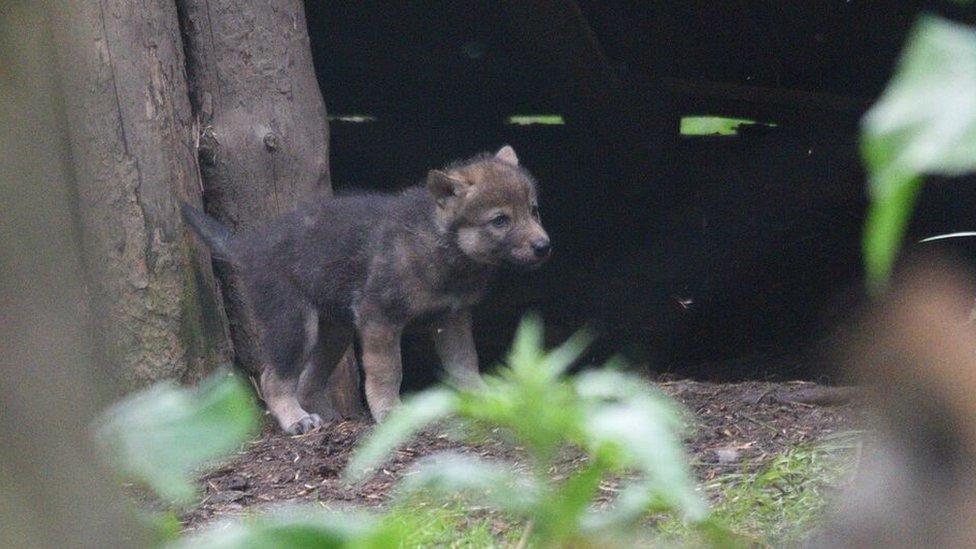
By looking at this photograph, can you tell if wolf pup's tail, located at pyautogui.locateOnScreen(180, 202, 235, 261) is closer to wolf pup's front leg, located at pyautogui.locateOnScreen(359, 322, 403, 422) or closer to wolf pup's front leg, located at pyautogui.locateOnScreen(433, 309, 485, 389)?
wolf pup's front leg, located at pyautogui.locateOnScreen(359, 322, 403, 422)

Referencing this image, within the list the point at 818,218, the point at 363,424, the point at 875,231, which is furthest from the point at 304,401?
the point at 875,231

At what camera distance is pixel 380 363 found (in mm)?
7398

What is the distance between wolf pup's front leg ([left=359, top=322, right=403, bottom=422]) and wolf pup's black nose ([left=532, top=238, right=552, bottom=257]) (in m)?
0.96

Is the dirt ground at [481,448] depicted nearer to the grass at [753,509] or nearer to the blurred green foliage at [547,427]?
the grass at [753,509]

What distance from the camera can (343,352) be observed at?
8.04 m

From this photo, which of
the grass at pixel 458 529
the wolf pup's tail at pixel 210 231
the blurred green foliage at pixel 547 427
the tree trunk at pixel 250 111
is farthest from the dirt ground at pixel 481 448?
the blurred green foliage at pixel 547 427

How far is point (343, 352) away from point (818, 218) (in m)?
5.14

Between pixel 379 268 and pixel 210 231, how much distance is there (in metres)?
1.05

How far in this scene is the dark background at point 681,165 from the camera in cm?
1059

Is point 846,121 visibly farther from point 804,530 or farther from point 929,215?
point 804,530

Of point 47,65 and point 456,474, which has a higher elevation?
point 47,65

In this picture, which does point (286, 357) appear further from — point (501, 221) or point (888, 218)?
point (888, 218)

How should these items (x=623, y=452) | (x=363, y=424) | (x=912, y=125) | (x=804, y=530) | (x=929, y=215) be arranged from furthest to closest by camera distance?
(x=929, y=215) → (x=363, y=424) → (x=804, y=530) → (x=623, y=452) → (x=912, y=125)

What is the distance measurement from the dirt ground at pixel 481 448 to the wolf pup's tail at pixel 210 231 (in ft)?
3.56
